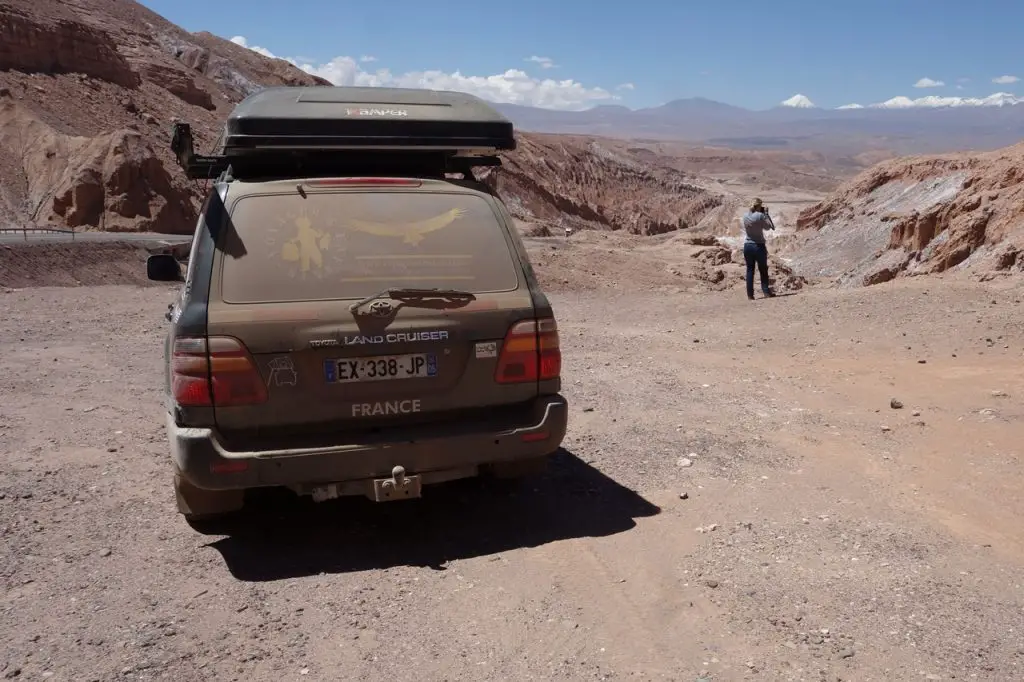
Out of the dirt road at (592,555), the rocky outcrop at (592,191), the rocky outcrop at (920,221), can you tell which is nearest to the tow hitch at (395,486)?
the dirt road at (592,555)

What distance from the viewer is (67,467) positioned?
18.8 feet

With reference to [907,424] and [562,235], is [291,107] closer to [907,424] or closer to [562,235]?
[907,424]

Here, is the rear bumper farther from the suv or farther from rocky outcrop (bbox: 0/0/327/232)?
rocky outcrop (bbox: 0/0/327/232)

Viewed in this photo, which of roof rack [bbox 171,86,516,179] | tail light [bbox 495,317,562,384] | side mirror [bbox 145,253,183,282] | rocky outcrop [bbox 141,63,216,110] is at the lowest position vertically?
tail light [bbox 495,317,562,384]

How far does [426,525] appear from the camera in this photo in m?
4.82

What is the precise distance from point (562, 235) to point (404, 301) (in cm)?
3263

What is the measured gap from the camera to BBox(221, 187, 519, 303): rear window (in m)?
4.22

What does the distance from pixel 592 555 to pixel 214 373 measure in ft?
6.50

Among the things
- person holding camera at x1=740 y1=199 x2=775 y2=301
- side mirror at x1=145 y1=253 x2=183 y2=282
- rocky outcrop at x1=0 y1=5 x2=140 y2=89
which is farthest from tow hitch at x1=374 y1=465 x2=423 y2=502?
rocky outcrop at x1=0 y1=5 x2=140 y2=89

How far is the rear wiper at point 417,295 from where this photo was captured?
423 cm

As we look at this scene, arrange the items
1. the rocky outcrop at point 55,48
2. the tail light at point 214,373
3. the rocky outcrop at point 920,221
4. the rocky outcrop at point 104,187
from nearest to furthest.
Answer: the tail light at point 214,373 → the rocky outcrop at point 920,221 → the rocky outcrop at point 104,187 → the rocky outcrop at point 55,48

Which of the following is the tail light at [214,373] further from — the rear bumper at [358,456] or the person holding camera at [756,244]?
the person holding camera at [756,244]

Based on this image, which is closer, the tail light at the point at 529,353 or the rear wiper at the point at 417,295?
the rear wiper at the point at 417,295

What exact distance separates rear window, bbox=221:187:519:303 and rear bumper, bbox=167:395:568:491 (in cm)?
68
